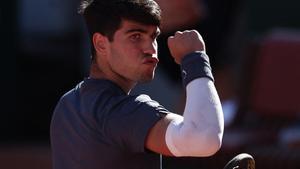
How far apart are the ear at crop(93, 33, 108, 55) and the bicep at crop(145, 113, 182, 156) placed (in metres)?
0.34

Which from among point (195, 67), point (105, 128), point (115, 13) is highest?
point (115, 13)

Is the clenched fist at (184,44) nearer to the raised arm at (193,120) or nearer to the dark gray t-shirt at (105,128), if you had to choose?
the raised arm at (193,120)

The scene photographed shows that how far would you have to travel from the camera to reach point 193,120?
285 cm

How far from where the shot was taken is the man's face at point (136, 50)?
10.1 feet

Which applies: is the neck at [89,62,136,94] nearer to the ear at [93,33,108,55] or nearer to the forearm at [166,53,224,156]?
the ear at [93,33,108,55]

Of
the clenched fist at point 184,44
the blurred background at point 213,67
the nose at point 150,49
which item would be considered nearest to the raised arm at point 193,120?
the clenched fist at point 184,44

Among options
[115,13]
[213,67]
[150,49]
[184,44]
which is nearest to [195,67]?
[184,44]

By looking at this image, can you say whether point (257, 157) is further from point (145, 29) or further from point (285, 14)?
point (145, 29)

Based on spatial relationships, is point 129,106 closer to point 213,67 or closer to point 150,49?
point 150,49

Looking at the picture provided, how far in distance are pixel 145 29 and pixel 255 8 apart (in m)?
5.01

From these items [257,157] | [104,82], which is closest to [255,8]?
[257,157]

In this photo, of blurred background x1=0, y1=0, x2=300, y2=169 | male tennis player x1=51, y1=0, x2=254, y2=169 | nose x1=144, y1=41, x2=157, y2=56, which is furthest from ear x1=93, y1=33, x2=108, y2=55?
blurred background x1=0, y1=0, x2=300, y2=169

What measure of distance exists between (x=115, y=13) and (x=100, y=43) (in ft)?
0.38

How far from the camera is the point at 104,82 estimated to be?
3.13m
